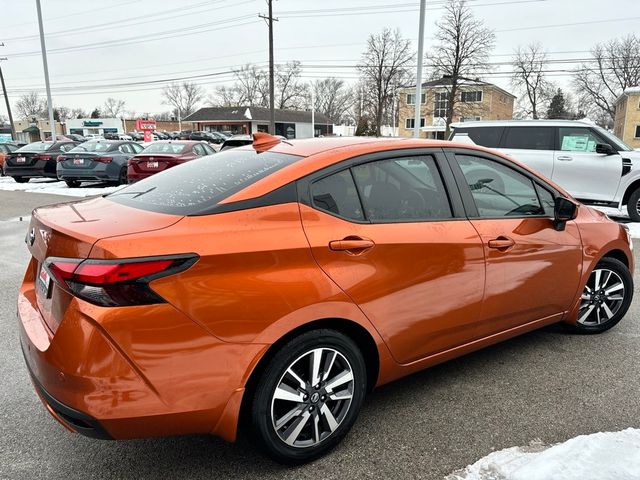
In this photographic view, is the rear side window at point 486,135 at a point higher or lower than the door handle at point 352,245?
higher

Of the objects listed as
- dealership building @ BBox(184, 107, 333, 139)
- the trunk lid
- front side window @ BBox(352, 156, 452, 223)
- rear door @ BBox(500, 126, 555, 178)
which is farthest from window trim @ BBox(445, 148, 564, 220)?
dealership building @ BBox(184, 107, 333, 139)

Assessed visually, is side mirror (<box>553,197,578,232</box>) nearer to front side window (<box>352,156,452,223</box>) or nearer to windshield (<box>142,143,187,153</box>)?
front side window (<box>352,156,452,223</box>)

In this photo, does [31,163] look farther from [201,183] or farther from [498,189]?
[498,189]

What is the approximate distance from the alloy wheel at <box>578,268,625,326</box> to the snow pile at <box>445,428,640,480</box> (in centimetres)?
150

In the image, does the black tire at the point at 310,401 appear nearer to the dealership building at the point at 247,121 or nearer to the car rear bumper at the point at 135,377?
the car rear bumper at the point at 135,377

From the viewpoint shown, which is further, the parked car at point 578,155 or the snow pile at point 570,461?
the parked car at point 578,155

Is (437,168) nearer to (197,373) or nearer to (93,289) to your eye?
(197,373)

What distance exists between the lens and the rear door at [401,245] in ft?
8.04

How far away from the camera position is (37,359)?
2162 millimetres

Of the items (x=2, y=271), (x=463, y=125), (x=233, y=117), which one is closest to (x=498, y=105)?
(x=233, y=117)

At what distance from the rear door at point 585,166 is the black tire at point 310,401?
8.90 m

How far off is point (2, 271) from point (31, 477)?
465 centimetres

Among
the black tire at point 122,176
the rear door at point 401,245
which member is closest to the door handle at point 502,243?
the rear door at point 401,245

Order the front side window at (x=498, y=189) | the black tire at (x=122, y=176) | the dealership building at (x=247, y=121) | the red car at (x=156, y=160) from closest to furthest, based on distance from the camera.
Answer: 1. the front side window at (x=498, y=189)
2. the red car at (x=156, y=160)
3. the black tire at (x=122, y=176)
4. the dealership building at (x=247, y=121)
